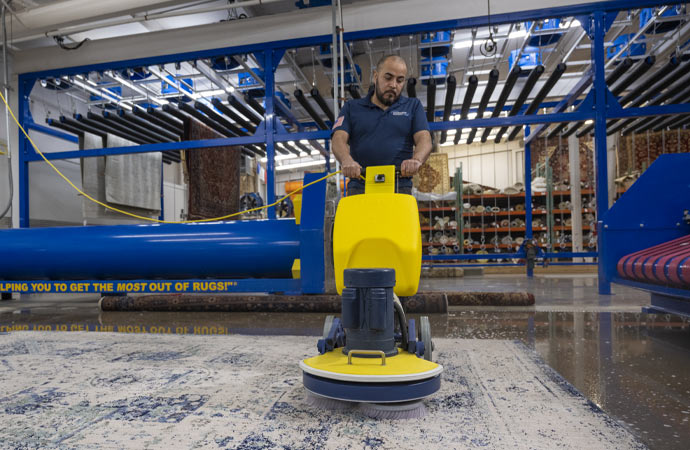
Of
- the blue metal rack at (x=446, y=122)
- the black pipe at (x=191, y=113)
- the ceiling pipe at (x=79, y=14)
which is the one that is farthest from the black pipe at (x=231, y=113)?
the ceiling pipe at (x=79, y=14)

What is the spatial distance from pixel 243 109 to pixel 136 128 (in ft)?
5.93

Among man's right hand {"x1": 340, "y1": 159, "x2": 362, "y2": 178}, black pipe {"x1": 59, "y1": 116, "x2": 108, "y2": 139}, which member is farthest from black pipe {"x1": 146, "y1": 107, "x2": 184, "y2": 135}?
man's right hand {"x1": 340, "y1": 159, "x2": 362, "y2": 178}

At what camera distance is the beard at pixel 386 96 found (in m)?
2.14

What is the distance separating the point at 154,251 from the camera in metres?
3.05

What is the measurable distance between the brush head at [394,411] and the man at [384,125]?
1.09 meters

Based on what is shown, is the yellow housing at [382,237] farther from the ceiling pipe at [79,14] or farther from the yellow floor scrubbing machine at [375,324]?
the ceiling pipe at [79,14]

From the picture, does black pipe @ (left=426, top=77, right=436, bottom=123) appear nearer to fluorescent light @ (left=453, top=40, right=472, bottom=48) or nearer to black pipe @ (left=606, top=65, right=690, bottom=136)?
fluorescent light @ (left=453, top=40, right=472, bottom=48)

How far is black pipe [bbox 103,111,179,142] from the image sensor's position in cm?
567

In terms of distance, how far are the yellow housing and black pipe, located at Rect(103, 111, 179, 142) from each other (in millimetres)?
5350

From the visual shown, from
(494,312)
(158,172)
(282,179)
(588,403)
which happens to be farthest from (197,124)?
(282,179)

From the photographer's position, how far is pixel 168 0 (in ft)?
14.4

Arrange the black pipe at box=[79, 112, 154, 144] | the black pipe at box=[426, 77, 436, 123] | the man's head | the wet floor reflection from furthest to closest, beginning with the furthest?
the black pipe at box=[79, 112, 154, 144]
the black pipe at box=[426, 77, 436, 123]
the man's head
the wet floor reflection

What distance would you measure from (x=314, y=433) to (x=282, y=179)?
1800 centimetres

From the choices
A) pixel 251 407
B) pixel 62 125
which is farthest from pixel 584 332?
pixel 62 125
